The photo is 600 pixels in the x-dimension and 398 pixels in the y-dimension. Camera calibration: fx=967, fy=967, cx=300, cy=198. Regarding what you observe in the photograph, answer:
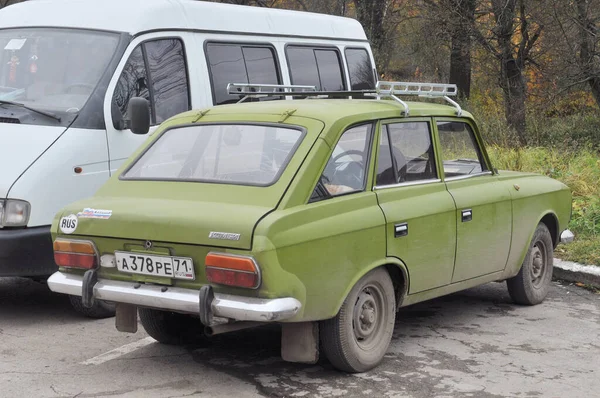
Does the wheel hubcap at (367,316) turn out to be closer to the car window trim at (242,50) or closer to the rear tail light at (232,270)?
the rear tail light at (232,270)

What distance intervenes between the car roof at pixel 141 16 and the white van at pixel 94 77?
13 mm

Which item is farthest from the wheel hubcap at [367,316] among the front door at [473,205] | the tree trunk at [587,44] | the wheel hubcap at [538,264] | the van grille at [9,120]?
the tree trunk at [587,44]

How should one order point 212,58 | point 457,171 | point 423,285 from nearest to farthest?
point 423,285, point 457,171, point 212,58

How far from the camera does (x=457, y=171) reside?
711 centimetres

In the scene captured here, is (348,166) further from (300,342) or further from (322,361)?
(322,361)

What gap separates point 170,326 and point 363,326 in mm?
1406

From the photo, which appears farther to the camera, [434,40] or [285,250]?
[434,40]

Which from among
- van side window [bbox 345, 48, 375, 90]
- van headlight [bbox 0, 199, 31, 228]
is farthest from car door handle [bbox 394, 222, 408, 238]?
van side window [bbox 345, 48, 375, 90]

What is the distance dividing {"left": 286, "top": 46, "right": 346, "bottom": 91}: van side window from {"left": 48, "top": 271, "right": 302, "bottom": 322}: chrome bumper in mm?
5029

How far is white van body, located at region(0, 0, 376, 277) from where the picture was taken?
23.5ft

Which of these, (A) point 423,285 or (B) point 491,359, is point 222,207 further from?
(B) point 491,359

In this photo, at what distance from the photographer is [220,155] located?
605 cm

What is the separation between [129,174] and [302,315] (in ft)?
5.55

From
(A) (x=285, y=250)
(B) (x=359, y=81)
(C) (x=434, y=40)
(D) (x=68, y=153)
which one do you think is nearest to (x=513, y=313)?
(A) (x=285, y=250)
